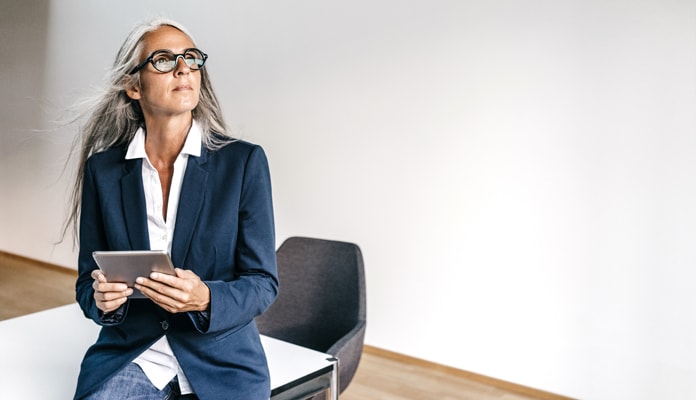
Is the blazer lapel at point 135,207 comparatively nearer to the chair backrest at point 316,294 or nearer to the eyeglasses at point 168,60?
the eyeglasses at point 168,60

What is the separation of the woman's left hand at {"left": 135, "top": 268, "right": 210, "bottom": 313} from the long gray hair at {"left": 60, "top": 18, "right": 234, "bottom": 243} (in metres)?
0.42

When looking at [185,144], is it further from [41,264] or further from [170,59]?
[41,264]

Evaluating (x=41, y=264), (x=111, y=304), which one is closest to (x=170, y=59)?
(x=111, y=304)

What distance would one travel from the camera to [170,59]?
1.67 metres

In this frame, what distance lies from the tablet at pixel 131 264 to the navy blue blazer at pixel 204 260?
0.14 metres

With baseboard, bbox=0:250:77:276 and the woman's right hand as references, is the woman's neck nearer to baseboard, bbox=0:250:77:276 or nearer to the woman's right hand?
the woman's right hand

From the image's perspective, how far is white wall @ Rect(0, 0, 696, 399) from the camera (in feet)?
10.4

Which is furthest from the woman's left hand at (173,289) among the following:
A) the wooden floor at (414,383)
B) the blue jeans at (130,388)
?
the wooden floor at (414,383)

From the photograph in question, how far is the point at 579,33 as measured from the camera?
3.34 metres

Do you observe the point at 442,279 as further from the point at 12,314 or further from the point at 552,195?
the point at 12,314

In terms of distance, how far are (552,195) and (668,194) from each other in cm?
55

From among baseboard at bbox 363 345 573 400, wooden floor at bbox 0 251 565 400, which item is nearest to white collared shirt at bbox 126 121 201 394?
wooden floor at bbox 0 251 565 400

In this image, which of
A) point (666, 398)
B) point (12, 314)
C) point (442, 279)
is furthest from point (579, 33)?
point (12, 314)

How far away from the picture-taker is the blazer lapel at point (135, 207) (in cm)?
163
